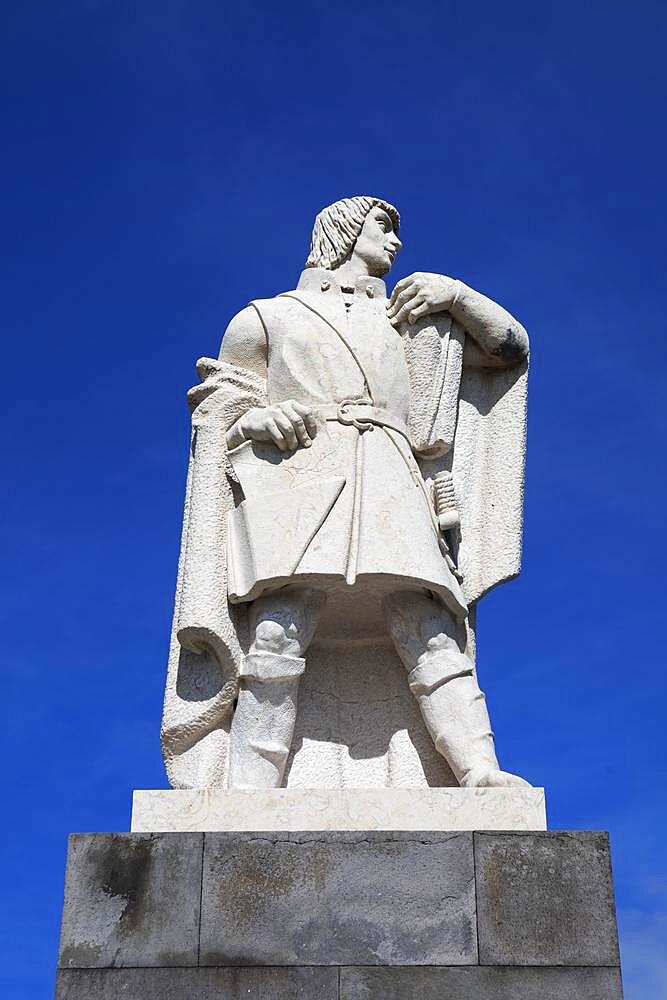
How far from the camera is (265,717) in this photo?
22.4 feet

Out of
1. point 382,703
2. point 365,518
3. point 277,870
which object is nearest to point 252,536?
point 365,518

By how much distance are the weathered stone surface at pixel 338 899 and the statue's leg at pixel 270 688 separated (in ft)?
2.15

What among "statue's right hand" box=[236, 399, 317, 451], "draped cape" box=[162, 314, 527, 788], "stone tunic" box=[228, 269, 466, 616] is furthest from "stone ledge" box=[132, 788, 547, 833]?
"statue's right hand" box=[236, 399, 317, 451]

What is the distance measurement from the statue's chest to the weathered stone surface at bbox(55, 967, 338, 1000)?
3256 millimetres

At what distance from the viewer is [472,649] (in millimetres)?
7406

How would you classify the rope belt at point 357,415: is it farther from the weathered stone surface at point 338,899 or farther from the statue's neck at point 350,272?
the weathered stone surface at point 338,899

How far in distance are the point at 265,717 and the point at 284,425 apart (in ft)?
5.40

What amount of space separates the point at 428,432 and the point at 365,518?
93 centimetres

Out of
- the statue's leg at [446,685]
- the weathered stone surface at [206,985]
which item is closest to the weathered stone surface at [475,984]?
the weathered stone surface at [206,985]

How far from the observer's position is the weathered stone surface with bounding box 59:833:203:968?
5.92m

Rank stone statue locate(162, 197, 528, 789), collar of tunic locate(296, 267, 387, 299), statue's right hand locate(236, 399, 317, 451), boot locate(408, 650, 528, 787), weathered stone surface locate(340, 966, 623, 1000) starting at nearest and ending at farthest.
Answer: weathered stone surface locate(340, 966, 623, 1000)
boot locate(408, 650, 528, 787)
stone statue locate(162, 197, 528, 789)
statue's right hand locate(236, 399, 317, 451)
collar of tunic locate(296, 267, 387, 299)

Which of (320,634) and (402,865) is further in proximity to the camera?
(320,634)

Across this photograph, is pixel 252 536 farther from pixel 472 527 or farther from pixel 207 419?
→ pixel 472 527

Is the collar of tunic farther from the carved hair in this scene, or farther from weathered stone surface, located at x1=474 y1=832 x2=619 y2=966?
weathered stone surface, located at x1=474 y1=832 x2=619 y2=966
